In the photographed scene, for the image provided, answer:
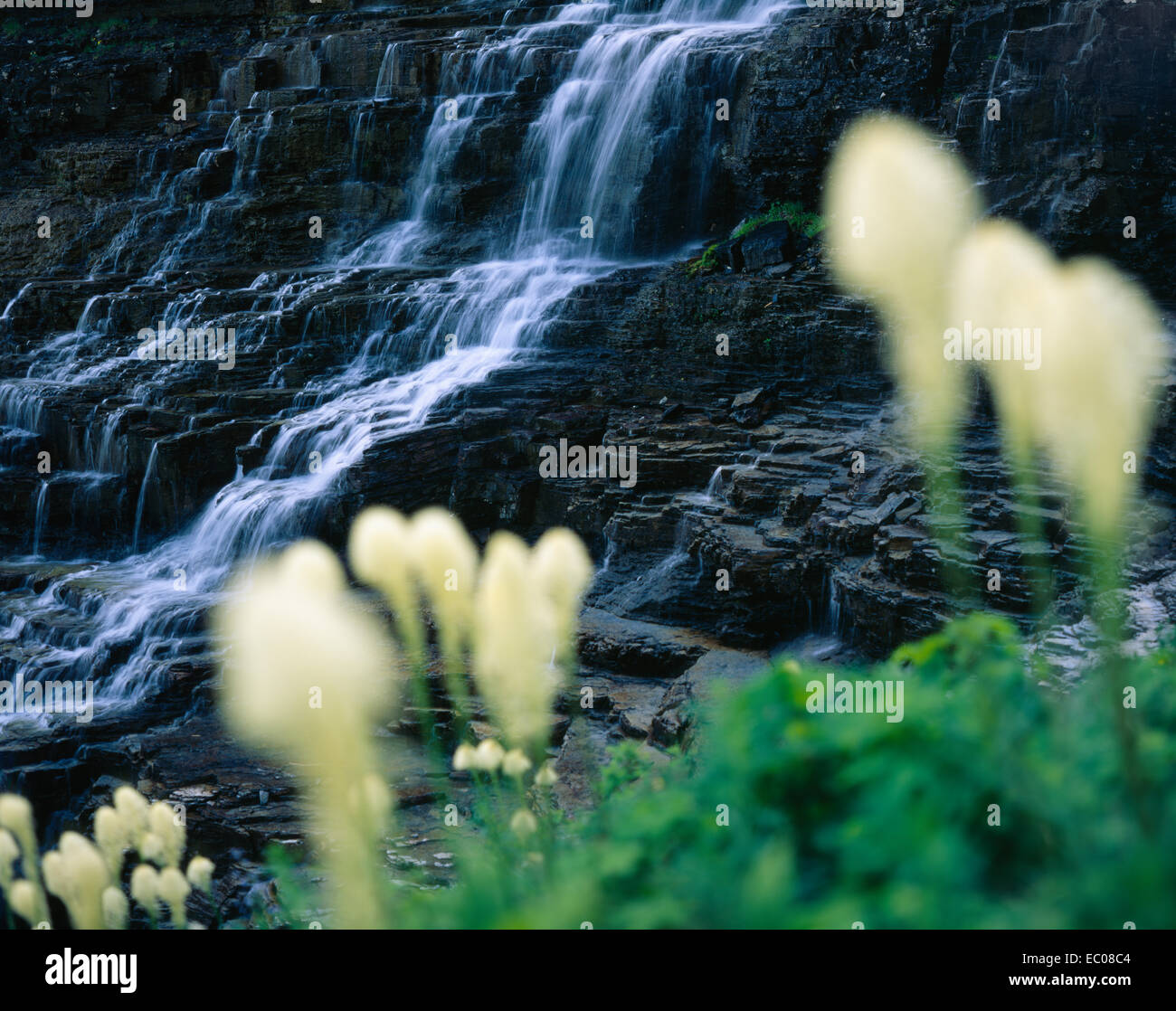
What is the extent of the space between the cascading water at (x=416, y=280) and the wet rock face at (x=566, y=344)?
91 mm

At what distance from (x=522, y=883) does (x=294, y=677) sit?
5.12ft

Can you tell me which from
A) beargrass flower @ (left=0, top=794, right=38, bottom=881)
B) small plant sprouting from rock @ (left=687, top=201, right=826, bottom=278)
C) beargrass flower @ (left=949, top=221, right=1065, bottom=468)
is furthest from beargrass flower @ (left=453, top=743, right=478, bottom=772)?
small plant sprouting from rock @ (left=687, top=201, right=826, bottom=278)

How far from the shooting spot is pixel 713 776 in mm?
3670

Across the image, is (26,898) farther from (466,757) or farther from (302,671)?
(302,671)

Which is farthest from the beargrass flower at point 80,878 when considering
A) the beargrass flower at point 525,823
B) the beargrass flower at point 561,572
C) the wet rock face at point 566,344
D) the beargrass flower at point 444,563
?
the wet rock face at point 566,344

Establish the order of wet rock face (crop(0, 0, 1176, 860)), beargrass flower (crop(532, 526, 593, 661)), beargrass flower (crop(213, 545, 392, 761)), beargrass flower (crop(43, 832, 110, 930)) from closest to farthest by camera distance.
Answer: beargrass flower (crop(213, 545, 392, 761)) → beargrass flower (crop(43, 832, 110, 930)) → beargrass flower (crop(532, 526, 593, 661)) → wet rock face (crop(0, 0, 1176, 860))

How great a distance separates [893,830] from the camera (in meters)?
2.79

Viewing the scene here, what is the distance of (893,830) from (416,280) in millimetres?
18653

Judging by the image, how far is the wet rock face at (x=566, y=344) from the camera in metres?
11.6

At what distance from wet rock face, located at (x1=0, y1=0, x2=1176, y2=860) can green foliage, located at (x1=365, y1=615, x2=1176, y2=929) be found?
19.3 ft

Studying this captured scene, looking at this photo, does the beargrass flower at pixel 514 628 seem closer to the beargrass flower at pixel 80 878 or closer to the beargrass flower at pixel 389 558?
the beargrass flower at pixel 389 558

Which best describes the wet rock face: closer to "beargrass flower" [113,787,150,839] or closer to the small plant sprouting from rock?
the small plant sprouting from rock

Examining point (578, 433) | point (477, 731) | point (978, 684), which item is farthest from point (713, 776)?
point (578, 433)

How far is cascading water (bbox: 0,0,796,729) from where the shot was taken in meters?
15.6
